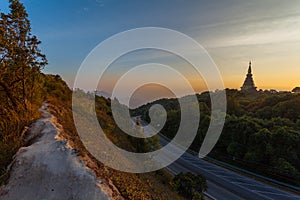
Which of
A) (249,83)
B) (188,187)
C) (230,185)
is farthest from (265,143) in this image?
(249,83)

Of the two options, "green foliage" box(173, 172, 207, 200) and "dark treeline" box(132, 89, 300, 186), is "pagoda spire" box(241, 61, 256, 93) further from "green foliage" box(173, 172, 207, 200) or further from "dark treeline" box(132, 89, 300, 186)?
"green foliage" box(173, 172, 207, 200)

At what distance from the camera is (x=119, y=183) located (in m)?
4.92

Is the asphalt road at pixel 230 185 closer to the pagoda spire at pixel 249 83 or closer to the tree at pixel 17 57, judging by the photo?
the tree at pixel 17 57

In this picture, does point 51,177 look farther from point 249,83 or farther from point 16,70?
point 249,83

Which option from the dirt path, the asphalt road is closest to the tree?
the dirt path

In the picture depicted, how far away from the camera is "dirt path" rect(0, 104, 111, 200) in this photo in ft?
13.0

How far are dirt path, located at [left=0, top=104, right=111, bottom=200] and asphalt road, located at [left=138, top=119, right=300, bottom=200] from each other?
13.5m

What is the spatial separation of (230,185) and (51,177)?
17.3 m

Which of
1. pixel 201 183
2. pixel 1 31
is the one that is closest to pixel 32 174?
pixel 1 31

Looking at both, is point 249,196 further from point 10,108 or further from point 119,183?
point 10,108

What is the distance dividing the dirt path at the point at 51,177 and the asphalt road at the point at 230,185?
13.5 meters

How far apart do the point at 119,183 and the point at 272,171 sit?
64.2 ft

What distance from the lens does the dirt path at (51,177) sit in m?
3.95

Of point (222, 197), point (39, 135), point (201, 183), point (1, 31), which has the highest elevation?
point (1, 31)
